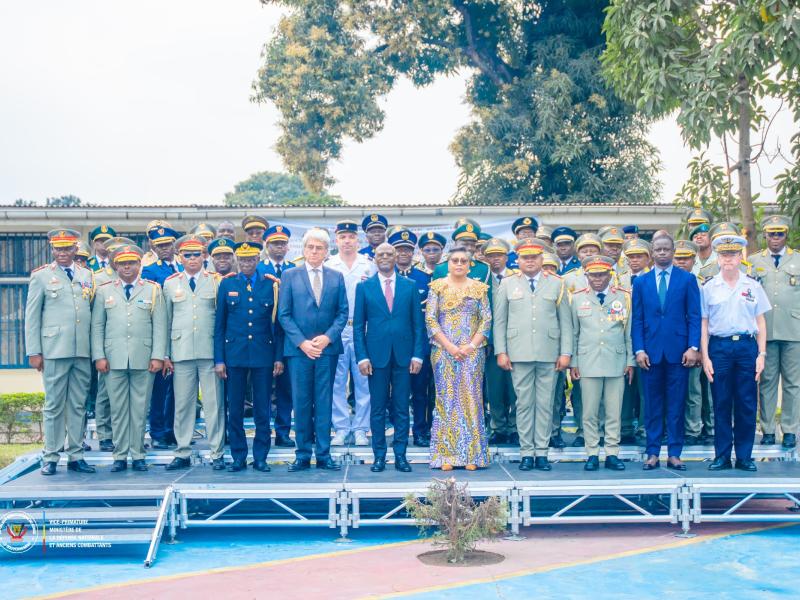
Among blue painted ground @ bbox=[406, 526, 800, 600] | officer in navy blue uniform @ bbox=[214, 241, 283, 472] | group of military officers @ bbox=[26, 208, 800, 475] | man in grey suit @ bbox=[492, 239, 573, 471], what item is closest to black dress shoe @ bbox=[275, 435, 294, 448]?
group of military officers @ bbox=[26, 208, 800, 475]

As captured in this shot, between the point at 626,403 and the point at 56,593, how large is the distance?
4.89 meters

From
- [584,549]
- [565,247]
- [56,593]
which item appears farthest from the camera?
[565,247]

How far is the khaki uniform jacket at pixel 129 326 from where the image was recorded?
747cm

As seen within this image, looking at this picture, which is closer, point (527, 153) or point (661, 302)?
point (661, 302)

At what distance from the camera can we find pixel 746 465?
24.2 ft

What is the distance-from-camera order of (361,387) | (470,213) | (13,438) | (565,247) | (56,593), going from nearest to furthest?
(56,593) → (361,387) → (565,247) → (13,438) → (470,213)

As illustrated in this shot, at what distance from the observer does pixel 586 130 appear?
20.2m

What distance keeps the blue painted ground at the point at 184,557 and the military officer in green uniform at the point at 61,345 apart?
112 cm

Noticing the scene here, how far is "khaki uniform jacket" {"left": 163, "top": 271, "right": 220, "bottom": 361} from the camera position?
750 centimetres

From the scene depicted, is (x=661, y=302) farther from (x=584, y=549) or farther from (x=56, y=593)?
(x=56, y=593)

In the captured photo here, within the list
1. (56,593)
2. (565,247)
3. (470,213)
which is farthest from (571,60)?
(56,593)

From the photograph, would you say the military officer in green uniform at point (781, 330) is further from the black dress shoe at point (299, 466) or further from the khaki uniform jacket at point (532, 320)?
the black dress shoe at point (299, 466)

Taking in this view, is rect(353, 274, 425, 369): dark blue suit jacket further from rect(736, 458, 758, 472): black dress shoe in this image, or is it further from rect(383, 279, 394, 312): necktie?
rect(736, 458, 758, 472): black dress shoe

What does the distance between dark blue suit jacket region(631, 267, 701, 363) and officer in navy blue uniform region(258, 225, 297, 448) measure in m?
2.93
